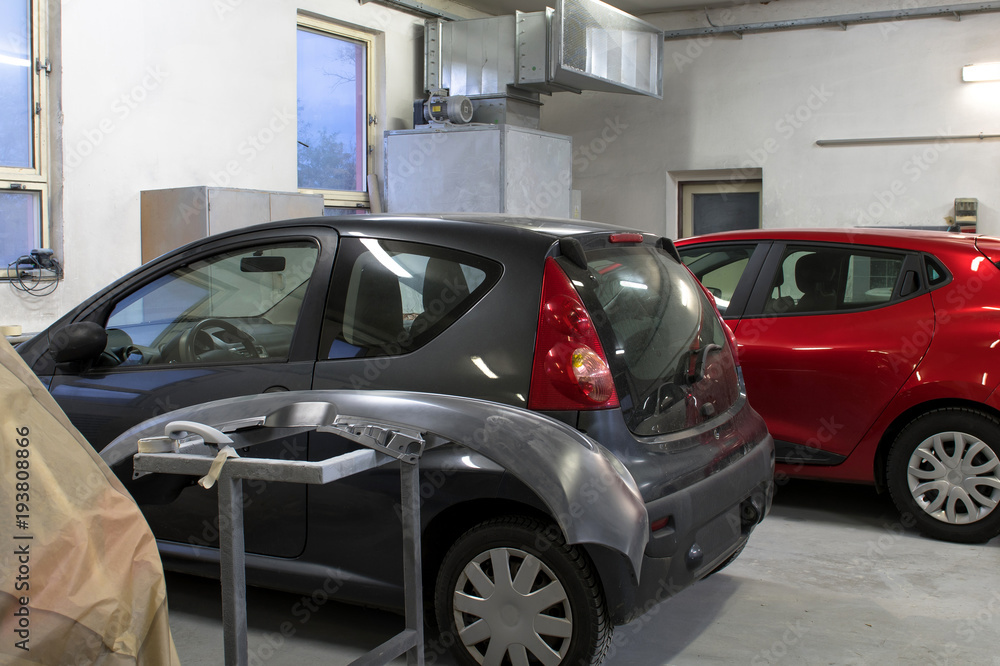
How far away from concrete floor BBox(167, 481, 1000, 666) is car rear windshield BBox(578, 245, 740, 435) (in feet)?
2.38

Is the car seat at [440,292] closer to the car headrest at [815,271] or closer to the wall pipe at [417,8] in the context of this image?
the car headrest at [815,271]

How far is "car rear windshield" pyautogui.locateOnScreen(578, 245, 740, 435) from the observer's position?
240cm

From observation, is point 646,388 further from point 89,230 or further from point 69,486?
point 89,230

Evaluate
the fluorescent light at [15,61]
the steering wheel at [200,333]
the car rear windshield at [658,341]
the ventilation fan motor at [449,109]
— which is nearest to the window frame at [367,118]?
the ventilation fan motor at [449,109]

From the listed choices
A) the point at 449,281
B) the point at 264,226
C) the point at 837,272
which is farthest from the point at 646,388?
the point at 837,272

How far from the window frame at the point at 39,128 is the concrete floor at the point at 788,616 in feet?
10.9

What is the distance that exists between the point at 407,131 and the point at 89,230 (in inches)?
118

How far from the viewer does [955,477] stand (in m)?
3.71

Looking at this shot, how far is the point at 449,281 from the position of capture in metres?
2.53

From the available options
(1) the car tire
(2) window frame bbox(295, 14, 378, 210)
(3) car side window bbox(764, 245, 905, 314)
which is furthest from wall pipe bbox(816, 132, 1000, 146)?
(1) the car tire

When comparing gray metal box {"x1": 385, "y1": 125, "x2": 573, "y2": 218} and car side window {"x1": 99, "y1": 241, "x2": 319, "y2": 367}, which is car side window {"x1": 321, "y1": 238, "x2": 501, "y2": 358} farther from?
gray metal box {"x1": 385, "y1": 125, "x2": 573, "y2": 218}

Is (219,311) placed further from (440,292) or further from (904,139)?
(904,139)

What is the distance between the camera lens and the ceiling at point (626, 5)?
9.41 m

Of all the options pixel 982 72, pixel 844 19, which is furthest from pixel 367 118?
pixel 982 72
